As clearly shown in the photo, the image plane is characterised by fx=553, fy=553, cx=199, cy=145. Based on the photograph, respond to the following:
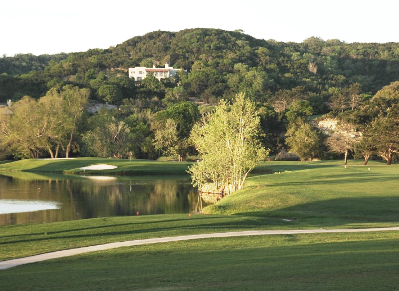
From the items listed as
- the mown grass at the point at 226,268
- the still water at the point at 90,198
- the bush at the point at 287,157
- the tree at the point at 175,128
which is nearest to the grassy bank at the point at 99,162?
the still water at the point at 90,198

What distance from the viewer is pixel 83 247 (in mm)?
22031

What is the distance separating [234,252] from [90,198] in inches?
1299

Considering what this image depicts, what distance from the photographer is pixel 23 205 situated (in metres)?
44.7

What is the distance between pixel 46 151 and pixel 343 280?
10228cm

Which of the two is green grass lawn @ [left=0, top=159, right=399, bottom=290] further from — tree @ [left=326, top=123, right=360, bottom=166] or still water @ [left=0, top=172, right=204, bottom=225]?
tree @ [left=326, top=123, right=360, bottom=166]

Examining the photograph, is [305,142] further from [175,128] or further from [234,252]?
[234,252]

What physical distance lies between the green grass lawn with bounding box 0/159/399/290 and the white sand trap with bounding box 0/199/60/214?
12944 millimetres

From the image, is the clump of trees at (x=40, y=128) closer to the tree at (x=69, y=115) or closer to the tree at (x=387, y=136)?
the tree at (x=69, y=115)

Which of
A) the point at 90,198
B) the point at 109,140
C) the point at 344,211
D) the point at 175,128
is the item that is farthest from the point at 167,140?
the point at 344,211

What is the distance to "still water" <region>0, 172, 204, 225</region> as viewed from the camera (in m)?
40.7

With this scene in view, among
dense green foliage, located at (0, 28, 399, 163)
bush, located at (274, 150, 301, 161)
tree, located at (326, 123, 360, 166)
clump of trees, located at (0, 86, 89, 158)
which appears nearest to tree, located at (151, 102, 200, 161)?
dense green foliage, located at (0, 28, 399, 163)

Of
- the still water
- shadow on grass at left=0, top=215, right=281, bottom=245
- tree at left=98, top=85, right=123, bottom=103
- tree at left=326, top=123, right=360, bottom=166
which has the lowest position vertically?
the still water

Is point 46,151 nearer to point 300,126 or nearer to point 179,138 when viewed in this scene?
point 179,138

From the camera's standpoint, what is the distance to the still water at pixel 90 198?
40688 mm
